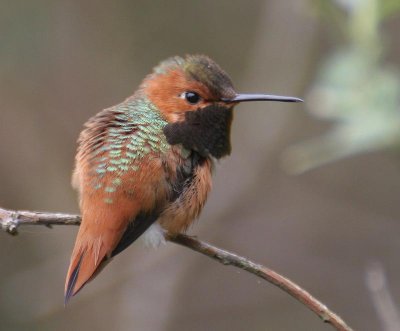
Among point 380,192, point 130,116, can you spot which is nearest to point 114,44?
point 380,192

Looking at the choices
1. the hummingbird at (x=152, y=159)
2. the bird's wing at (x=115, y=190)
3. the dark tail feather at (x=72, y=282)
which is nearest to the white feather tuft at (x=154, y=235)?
the hummingbird at (x=152, y=159)

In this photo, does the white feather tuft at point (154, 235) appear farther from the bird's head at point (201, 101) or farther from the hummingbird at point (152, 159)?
the bird's head at point (201, 101)

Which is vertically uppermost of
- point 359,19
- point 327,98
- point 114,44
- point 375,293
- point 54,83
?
point 359,19

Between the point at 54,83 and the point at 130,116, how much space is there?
4969mm

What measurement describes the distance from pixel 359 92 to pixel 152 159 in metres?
0.87

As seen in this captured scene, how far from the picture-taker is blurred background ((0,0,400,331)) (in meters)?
6.21

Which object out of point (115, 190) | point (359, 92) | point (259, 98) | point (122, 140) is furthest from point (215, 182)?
point (359, 92)

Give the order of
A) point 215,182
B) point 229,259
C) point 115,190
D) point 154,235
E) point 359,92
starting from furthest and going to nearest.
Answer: point 215,182 < point 154,235 < point 115,190 < point 359,92 < point 229,259

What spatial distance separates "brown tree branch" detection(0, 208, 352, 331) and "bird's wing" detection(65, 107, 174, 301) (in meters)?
0.10

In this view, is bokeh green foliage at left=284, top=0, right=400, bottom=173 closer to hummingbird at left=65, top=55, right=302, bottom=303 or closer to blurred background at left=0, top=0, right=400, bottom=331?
hummingbird at left=65, top=55, right=302, bottom=303

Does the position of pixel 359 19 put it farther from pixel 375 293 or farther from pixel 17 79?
pixel 17 79

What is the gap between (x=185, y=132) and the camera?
11.3 ft

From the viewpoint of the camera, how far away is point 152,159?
10.4 ft

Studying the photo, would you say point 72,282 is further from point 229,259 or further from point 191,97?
point 191,97
